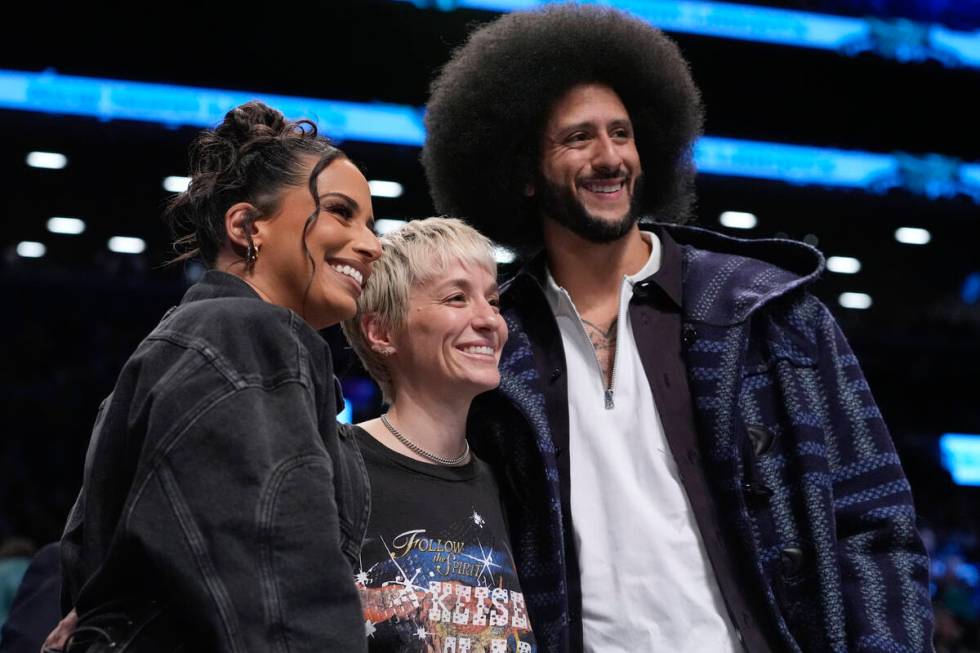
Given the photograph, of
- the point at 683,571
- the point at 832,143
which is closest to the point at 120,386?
the point at 683,571

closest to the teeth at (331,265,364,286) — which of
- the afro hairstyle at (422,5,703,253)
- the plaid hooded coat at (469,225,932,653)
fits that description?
the plaid hooded coat at (469,225,932,653)

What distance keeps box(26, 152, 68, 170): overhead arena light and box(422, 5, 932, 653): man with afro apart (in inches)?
399

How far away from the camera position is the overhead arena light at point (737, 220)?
1343 centimetres

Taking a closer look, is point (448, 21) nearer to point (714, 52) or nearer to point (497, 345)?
point (714, 52)

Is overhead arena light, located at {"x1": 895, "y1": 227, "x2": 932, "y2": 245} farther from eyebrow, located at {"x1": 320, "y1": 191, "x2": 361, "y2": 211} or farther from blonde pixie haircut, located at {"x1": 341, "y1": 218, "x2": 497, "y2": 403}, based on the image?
eyebrow, located at {"x1": 320, "y1": 191, "x2": 361, "y2": 211}

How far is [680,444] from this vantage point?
2.38 meters

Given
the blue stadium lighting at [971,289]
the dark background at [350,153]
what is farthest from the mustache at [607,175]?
the blue stadium lighting at [971,289]

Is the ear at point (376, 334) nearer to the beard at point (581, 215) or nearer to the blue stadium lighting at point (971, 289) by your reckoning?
the beard at point (581, 215)

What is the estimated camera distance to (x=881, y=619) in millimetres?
2184

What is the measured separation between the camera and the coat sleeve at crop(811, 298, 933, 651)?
2186mm

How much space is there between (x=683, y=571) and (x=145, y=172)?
1112 cm

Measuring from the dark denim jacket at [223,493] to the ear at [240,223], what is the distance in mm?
234

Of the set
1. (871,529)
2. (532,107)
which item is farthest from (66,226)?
(871,529)

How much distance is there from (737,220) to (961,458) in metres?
5.63
